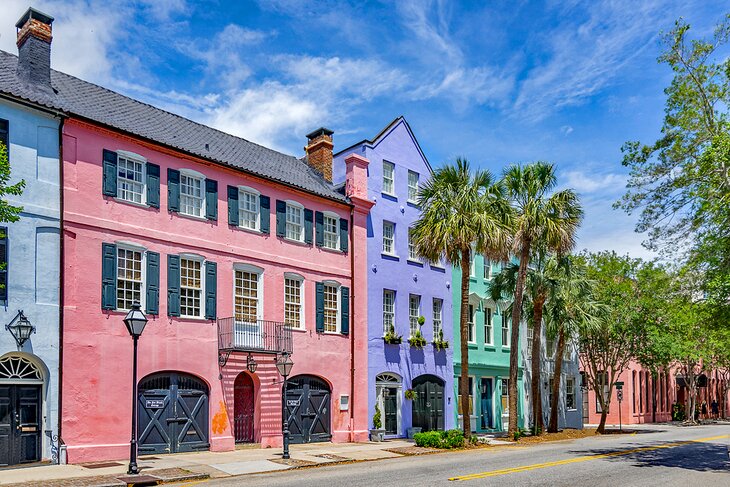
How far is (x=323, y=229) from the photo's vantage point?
2828 centimetres

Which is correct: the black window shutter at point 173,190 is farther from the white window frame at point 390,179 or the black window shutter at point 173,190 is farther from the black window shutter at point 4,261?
the white window frame at point 390,179

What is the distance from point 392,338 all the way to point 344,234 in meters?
4.89

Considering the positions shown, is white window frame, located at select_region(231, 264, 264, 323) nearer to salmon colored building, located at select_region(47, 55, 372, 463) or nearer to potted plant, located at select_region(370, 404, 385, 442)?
salmon colored building, located at select_region(47, 55, 372, 463)

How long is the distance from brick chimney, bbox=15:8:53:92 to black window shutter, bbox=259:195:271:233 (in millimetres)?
7786

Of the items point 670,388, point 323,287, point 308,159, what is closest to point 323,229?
point 323,287

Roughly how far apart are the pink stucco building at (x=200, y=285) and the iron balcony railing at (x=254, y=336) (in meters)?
0.05

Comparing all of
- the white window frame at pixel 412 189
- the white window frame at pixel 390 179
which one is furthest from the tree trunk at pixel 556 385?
the white window frame at pixel 390 179

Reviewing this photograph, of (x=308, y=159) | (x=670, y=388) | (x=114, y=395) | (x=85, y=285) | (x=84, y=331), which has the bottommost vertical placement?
(x=670, y=388)

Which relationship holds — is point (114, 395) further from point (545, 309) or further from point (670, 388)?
point (670, 388)

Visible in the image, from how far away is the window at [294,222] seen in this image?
26.8 meters

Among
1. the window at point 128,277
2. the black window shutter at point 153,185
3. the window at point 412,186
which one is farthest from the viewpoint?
the window at point 412,186

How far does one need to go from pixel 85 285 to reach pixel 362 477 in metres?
9.29

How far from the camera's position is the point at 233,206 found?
970 inches

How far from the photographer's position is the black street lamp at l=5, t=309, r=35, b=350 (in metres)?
18.0
